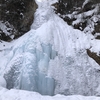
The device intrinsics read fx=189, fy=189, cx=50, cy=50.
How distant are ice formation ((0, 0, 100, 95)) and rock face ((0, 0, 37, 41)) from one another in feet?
4.83

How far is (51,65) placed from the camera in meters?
7.70

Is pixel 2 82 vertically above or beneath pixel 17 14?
beneath

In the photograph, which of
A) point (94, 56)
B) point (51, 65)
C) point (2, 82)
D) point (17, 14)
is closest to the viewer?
point (2, 82)

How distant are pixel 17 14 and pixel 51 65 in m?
4.28

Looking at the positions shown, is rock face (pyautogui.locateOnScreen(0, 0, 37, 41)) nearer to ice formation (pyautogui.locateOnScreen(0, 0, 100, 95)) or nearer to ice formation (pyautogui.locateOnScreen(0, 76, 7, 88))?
ice formation (pyautogui.locateOnScreen(0, 0, 100, 95))

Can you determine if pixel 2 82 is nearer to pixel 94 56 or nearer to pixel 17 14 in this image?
pixel 94 56

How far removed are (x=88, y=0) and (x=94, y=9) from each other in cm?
70

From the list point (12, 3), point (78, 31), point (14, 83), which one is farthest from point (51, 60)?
point (12, 3)

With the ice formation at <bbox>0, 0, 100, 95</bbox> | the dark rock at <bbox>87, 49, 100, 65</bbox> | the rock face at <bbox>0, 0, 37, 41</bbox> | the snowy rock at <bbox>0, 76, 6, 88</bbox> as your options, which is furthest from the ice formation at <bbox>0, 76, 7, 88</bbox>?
the dark rock at <bbox>87, 49, 100, 65</bbox>

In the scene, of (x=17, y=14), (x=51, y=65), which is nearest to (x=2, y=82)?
(x=51, y=65)

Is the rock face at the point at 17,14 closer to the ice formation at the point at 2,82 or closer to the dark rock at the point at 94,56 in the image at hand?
the ice formation at the point at 2,82

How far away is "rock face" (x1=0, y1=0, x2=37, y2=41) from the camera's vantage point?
10.1m

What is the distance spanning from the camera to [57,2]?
1099 cm

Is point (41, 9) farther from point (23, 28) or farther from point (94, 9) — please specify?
point (94, 9)
